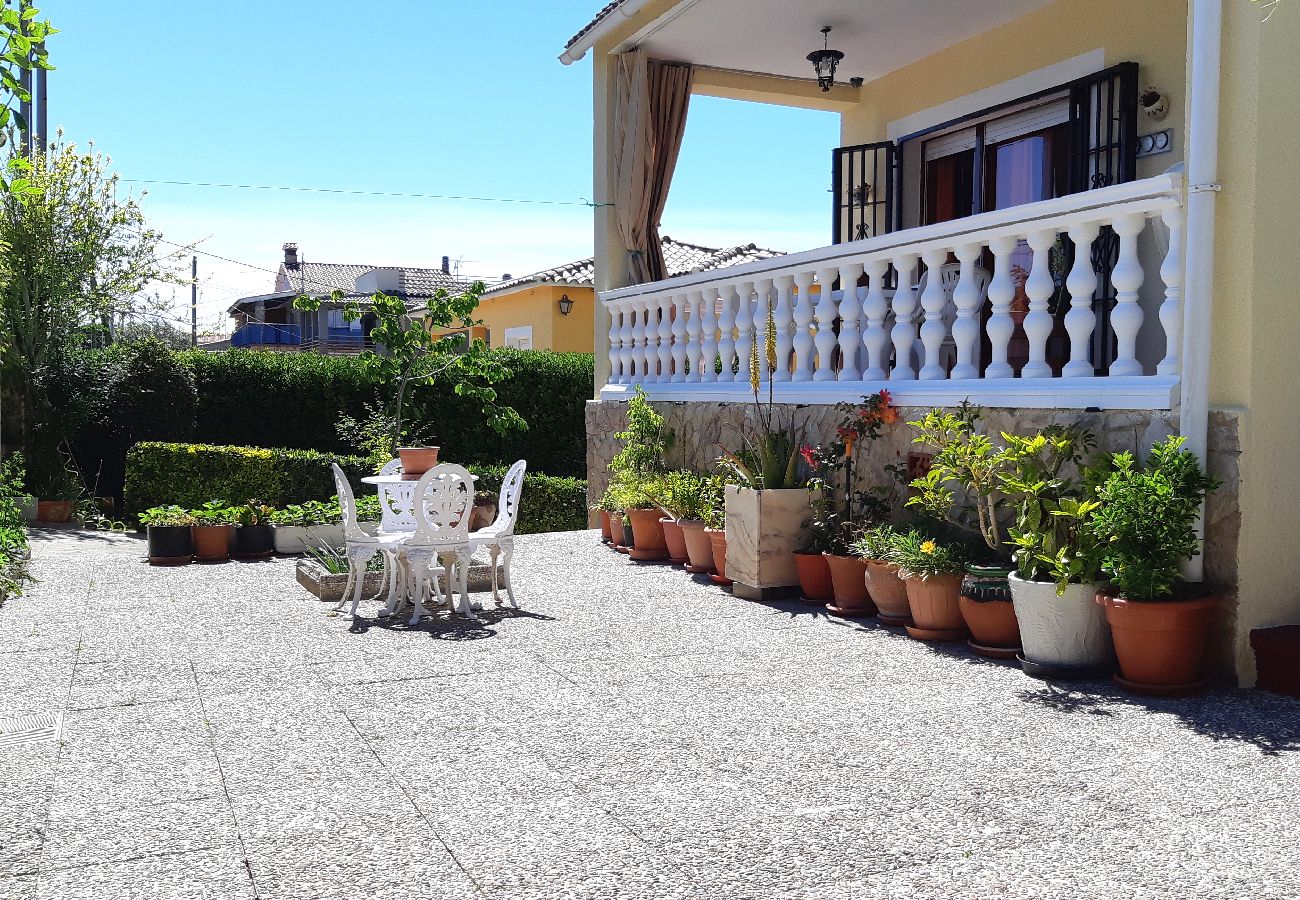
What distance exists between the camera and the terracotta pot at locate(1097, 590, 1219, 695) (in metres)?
4.69

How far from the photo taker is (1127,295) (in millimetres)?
5449

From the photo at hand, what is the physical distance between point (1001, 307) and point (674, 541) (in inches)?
130

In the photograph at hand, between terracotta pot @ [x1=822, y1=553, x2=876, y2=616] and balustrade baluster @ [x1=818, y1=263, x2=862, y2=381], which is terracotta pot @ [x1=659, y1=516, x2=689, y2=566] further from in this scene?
terracotta pot @ [x1=822, y1=553, x2=876, y2=616]

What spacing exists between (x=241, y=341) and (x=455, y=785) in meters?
50.2

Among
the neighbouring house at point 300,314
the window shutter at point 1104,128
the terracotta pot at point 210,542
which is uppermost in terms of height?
the neighbouring house at point 300,314

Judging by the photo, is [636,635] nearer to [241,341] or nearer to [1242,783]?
[1242,783]

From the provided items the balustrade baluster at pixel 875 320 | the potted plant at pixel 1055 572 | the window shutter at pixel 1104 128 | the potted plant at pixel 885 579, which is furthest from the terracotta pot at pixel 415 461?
the window shutter at pixel 1104 128

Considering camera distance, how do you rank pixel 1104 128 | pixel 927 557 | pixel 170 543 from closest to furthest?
1. pixel 927 557
2. pixel 1104 128
3. pixel 170 543

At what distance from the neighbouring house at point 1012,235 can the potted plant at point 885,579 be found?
765mm

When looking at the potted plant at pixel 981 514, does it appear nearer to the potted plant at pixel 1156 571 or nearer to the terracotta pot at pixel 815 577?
the potted plant at pixel 1156 571

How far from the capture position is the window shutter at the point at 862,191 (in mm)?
10547

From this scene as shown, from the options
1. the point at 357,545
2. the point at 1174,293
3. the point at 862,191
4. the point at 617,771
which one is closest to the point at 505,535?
the point at 357,545

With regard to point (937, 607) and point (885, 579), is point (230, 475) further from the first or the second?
point (937, 607)

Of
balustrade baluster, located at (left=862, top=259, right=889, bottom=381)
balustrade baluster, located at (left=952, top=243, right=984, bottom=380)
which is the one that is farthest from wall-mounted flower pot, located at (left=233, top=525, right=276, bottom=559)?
balustrade baluster, located at (left=952, top=243, right=984, bottom=380)
